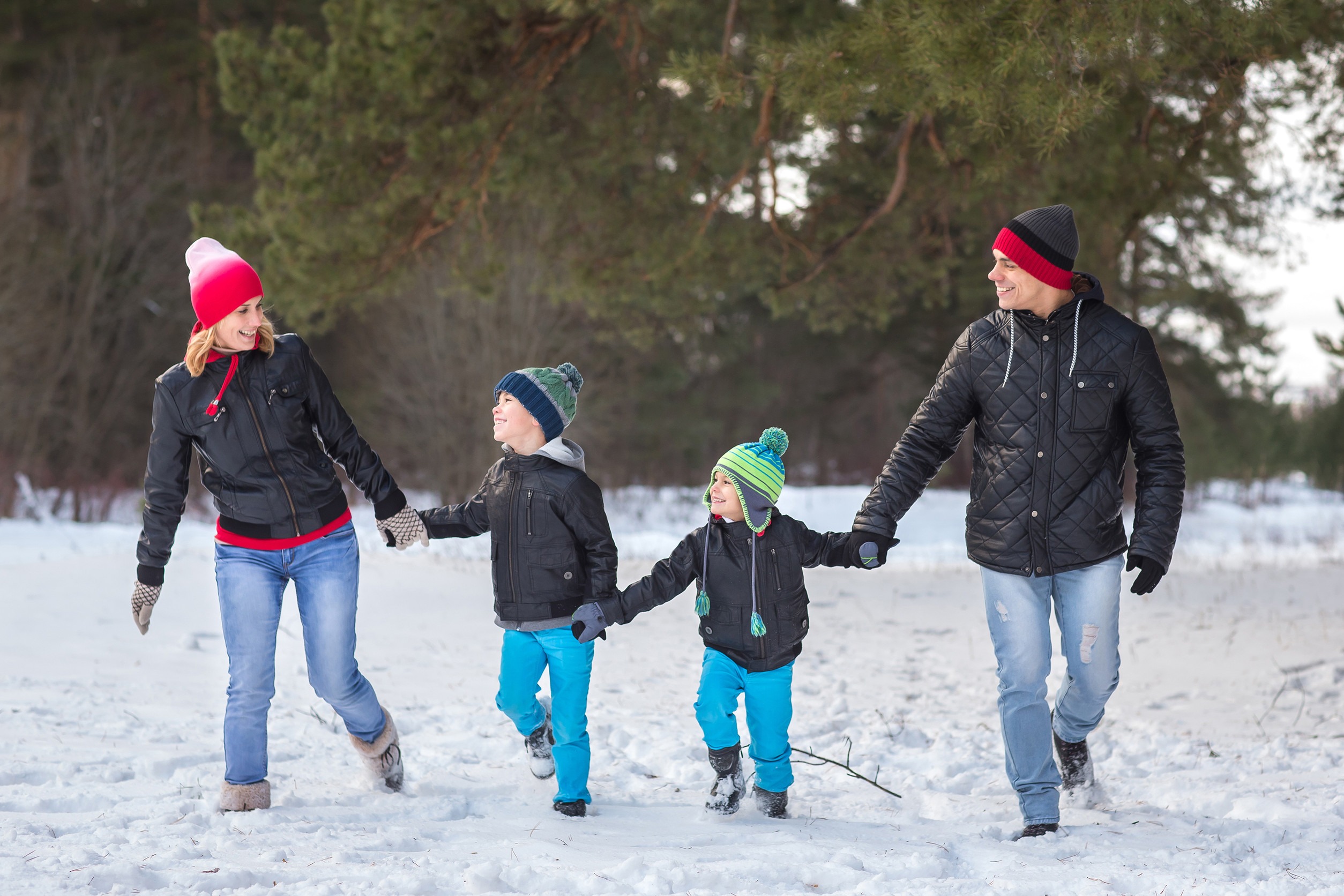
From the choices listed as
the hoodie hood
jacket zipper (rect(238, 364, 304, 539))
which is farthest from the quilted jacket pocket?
jacket zipper (rect(238, 364, 304, 539))

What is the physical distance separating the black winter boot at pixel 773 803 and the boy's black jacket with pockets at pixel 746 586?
18.8 inches

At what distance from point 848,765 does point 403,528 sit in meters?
2.22

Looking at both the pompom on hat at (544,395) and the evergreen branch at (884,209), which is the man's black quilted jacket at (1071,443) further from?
the evergreen branch at (884,209)

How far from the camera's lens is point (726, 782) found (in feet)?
13.5

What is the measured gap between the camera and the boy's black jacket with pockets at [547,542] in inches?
159

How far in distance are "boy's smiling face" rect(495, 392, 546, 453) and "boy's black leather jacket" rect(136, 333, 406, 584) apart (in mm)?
620

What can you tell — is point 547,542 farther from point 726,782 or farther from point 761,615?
point 726,782

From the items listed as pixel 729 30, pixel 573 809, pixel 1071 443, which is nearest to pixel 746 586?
pixel 573 809

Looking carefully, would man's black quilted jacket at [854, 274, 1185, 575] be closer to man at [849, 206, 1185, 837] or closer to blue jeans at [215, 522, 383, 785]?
man at [849, 206, 1185, 837]

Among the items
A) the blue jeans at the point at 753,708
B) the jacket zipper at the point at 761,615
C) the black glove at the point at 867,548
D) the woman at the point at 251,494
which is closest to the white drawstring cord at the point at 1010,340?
the black glove at the point at 867,548

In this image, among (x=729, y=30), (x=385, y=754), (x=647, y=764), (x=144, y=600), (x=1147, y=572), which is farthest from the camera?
(x=729, y=30)

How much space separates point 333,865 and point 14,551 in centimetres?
926

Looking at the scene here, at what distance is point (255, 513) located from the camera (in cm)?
388

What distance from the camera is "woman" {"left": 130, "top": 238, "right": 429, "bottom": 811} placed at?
12.7 feet
